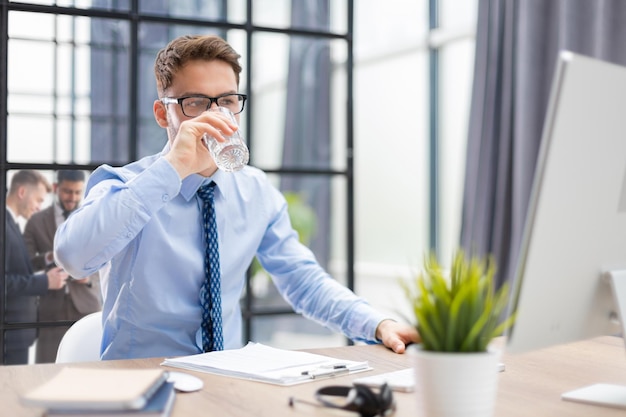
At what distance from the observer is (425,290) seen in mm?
858

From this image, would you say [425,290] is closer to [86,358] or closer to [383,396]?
[383,396]

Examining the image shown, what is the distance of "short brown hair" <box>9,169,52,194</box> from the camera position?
2328mm

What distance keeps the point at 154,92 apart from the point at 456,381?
75.8 inches

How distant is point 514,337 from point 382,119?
3.85 metres

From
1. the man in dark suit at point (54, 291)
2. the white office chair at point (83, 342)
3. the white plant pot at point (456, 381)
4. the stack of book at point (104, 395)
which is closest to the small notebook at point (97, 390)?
the stack of book at point (104, 395)

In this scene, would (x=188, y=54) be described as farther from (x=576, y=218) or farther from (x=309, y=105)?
(x=309, y=105)

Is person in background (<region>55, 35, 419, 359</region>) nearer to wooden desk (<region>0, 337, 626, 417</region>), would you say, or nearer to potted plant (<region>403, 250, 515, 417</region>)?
wooden desk (<region>0, 337, 626, 417</region>)

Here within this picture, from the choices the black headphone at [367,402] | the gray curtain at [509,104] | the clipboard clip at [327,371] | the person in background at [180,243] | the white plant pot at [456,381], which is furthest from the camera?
the gray curtain at [509,104]

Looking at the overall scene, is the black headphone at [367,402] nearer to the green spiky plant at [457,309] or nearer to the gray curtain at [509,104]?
the green spiky plant at [457,309]

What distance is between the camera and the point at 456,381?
840 mm

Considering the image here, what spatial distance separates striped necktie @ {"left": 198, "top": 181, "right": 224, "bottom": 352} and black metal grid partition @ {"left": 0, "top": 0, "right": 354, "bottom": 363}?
0.87 metres

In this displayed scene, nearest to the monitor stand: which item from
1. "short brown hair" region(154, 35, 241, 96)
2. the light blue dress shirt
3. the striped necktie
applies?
the light blue dress shirt

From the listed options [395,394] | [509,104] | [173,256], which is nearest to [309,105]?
[509,104]

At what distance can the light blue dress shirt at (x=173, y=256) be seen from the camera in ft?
5.03
